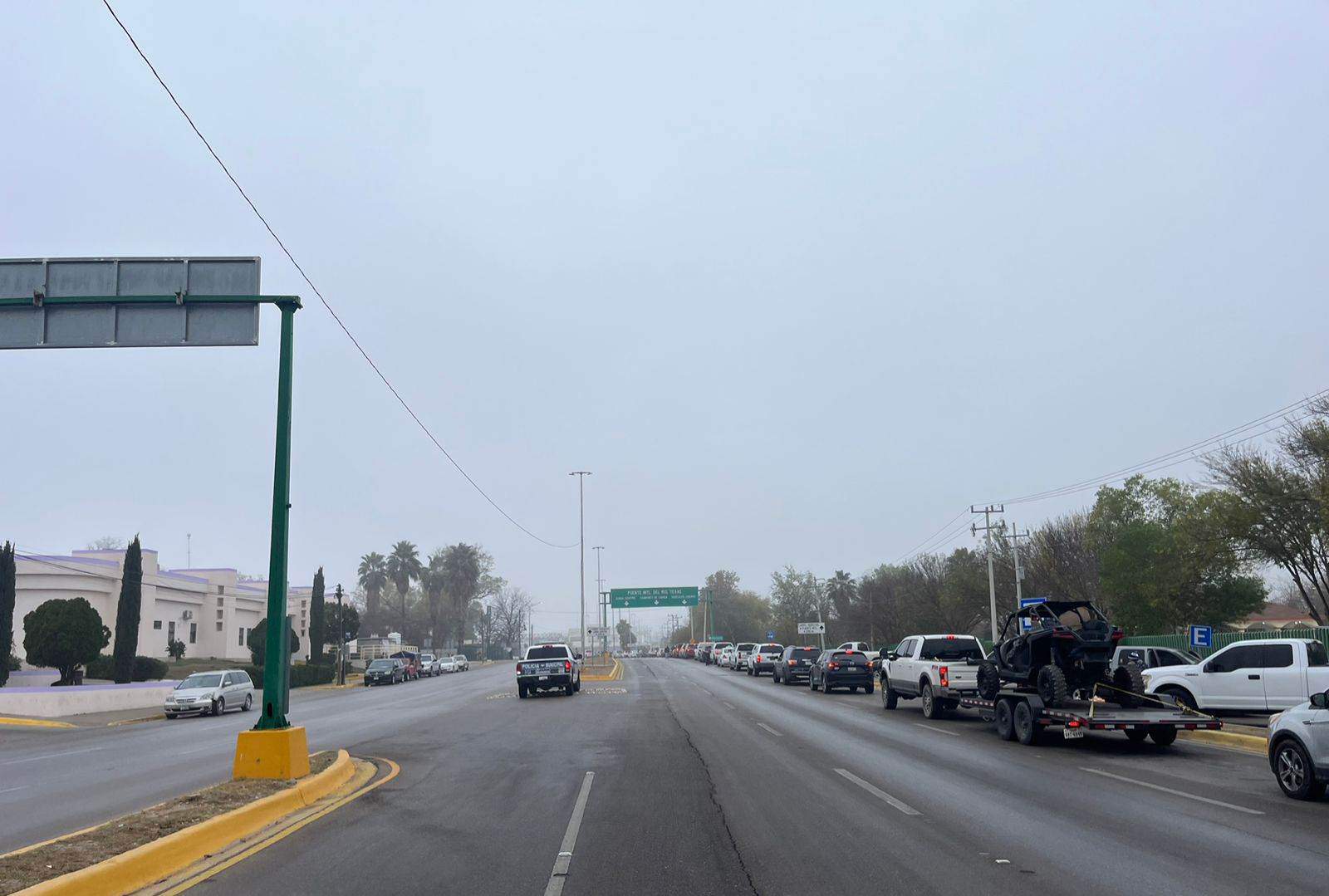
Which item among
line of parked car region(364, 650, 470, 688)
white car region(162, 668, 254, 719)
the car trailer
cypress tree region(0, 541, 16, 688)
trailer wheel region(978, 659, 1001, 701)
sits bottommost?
line of parked car region(364, 650, 470, 688)

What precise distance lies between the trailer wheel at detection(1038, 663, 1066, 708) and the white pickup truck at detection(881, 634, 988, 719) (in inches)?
179

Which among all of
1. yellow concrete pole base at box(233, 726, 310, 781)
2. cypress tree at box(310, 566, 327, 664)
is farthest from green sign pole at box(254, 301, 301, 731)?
cypress tree at box(310, 566, 327, 664)

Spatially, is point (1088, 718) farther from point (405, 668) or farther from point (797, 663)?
point (405, 668)

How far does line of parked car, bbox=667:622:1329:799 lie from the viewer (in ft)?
37.0

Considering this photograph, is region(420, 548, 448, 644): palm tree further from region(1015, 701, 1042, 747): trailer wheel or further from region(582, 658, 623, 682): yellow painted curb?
region(1015, 701, 1042, 747): trailer wheel

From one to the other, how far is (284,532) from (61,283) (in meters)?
4.68

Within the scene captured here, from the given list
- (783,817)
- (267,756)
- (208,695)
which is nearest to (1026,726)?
(783,817)

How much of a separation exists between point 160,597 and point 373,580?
61610 millimetres

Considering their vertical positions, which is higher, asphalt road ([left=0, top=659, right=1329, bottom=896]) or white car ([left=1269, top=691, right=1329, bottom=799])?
white car ([left=1269, top=691, right=1329, bottom=799])

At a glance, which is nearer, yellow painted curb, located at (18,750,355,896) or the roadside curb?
yellow painted curb, located at (18,750,355,896)

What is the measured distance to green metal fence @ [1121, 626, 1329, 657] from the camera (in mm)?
27078

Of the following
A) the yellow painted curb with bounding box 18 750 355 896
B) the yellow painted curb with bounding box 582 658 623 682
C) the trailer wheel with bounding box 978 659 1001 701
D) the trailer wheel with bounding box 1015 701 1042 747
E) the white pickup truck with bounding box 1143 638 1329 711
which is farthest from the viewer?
the yellow painted curb with bounding box 582 658 623 682

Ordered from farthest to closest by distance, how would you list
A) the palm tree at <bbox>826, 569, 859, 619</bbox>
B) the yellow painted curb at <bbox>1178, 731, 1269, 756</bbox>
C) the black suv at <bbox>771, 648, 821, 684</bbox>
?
1. the palm tree at <bbox>826, 569, 859, 619</bbox>
2. the black suv at <bbox>771, 648, 821, 684</bbox>
3. the yellow painted curb at <bbox>1178, 731, 1269, 756</bbox>

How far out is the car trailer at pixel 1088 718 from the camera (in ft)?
50.9
